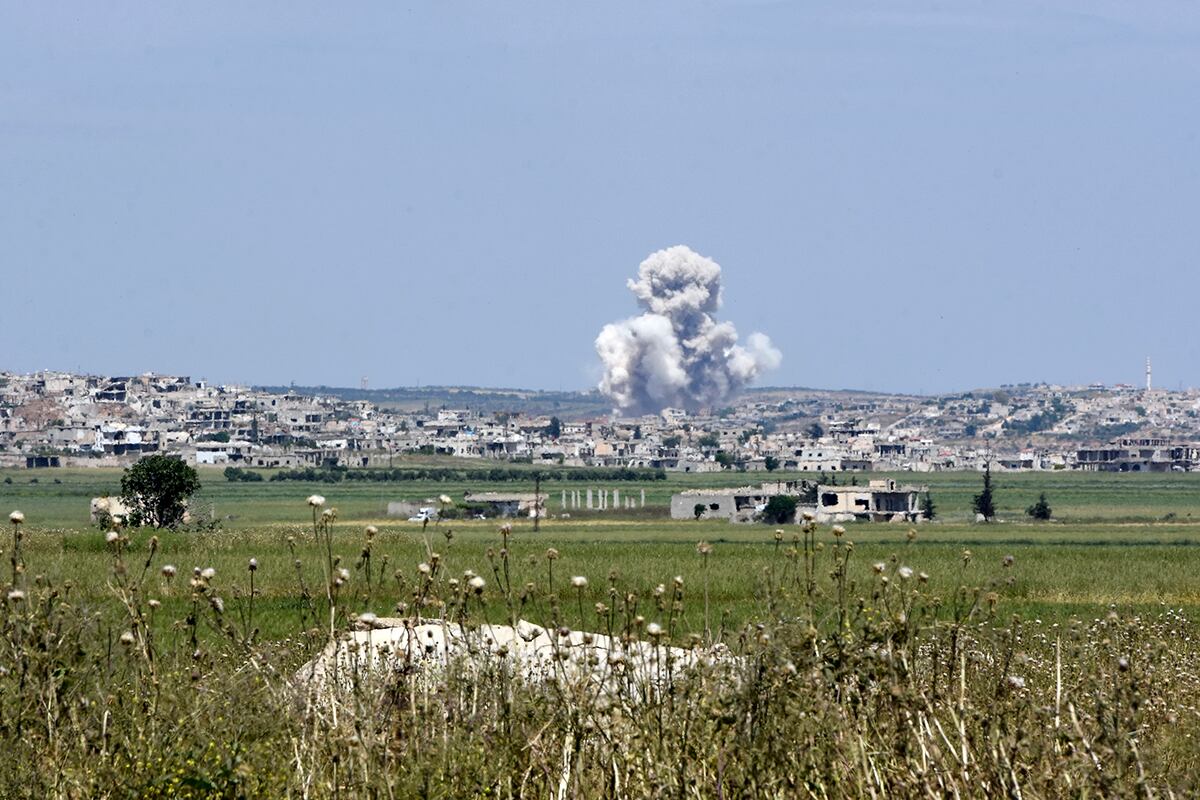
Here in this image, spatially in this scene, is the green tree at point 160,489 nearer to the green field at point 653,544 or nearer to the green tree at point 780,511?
the green field at point 653,544

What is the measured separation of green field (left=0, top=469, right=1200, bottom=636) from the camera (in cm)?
2311

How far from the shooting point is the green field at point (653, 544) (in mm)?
23109

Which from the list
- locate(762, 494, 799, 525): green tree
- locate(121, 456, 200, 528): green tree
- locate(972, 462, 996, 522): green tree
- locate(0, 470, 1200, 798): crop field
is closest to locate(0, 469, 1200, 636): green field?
locate(0, 470, 1200, 798): crop field

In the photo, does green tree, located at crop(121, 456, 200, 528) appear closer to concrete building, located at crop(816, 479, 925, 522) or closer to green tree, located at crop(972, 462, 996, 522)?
concrete building, located at crop(816, 479, 925, 522)

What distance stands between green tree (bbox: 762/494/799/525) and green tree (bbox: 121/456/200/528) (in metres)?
29.9

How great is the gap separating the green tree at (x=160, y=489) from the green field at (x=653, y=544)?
229 centimetres

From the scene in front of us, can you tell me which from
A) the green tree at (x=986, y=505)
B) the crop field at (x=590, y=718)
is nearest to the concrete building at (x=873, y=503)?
the green tree at (x=986, y=505)

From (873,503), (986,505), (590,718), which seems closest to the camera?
(590,718)

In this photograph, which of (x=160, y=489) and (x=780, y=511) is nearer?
(x=160, y=489)

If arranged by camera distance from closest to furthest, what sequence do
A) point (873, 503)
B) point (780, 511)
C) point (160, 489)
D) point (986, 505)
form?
1. point (160, 489)
2. point (780, 511)
3. point (986, 505)
4. point (873, 503)

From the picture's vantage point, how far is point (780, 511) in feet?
229

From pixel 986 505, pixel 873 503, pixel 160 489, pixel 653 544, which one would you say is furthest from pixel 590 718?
pixel 873 503

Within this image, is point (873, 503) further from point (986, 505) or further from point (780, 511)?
point (780, 511)

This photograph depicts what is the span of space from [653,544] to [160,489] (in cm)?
1287
